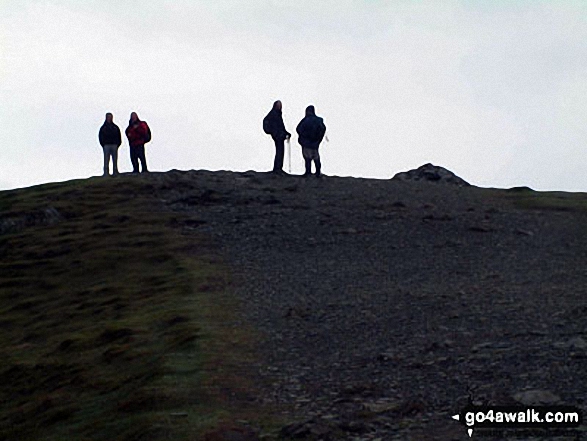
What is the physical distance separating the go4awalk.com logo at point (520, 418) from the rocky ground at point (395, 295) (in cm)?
26

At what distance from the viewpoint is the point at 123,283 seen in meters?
32.2

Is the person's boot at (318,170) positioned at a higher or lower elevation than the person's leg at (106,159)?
lower

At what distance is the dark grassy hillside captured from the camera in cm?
1844

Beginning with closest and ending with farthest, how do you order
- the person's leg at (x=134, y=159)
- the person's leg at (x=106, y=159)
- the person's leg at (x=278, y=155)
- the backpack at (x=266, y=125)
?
the backpack at (x=266, y=125) < the person's leg at (x=278, y=155) < the person's leg at (x=134, y=159) < the person's leg at (x=106, y=159)

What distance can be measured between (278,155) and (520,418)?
31.8 metres

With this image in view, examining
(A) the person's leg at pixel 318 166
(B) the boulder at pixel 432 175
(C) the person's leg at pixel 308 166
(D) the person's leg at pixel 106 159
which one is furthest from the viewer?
(B) the boulder at pixel 432 175

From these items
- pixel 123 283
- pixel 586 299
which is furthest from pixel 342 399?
pixel 123 283

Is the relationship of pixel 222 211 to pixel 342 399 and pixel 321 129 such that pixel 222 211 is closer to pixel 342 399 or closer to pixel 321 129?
pixel 321 129

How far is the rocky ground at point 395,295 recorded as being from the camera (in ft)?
55.5

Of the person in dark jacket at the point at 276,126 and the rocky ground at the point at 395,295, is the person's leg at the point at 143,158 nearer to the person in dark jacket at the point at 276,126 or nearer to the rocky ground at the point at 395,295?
the rocky ground at the point at 395,295

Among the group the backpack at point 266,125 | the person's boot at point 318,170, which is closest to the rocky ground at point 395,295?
the person's boot at point 318,170

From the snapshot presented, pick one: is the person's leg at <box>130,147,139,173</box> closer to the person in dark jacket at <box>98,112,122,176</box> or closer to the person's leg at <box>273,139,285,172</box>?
the person in dark jacket at <box>98,112,122,176</box>

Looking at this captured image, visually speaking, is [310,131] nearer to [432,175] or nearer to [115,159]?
[432,175]

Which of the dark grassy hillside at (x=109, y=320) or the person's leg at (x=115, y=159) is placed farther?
the person's leg at (x=115, y=159)
